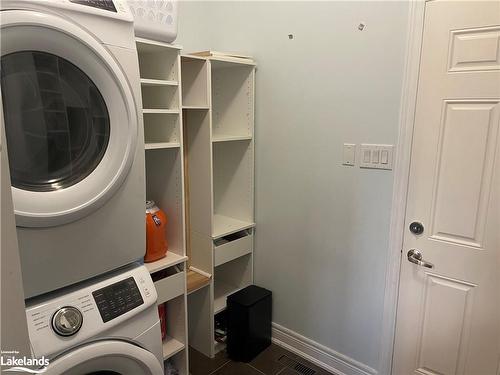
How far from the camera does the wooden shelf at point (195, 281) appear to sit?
79.6 inches

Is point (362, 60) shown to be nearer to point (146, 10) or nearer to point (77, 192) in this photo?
point (146, 10)

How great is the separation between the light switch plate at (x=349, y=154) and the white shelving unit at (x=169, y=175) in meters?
0.88

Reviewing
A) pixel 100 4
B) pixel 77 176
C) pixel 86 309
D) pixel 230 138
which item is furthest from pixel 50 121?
pixel 230 138

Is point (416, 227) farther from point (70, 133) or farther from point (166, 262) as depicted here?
point (70, 133)

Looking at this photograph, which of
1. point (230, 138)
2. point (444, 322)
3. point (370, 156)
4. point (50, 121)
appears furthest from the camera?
point (230, 138)

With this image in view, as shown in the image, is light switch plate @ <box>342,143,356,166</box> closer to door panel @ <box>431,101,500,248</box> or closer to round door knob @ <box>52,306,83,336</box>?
door panel @ <box>431,101,500,248</box>

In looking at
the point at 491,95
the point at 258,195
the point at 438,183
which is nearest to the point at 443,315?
the point at 438,183

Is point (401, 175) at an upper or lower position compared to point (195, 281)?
upper

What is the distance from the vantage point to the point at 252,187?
2.32 m

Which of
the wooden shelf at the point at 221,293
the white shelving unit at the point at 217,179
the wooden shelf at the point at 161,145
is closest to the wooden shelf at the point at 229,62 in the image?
the white shelving unit at the point at 217,179

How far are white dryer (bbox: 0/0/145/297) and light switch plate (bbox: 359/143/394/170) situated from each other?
1.14m

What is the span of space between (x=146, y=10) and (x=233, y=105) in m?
0.91

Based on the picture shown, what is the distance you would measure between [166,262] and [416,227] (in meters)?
1.26

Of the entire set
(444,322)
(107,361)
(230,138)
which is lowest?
(444,322)
